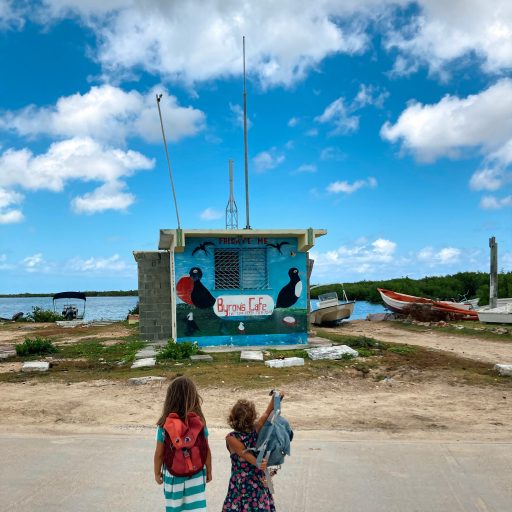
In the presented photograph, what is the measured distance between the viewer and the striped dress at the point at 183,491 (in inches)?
127

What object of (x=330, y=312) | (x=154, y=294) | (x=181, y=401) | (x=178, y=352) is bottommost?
(x=178, y=352)

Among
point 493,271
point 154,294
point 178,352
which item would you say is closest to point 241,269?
point 178,352

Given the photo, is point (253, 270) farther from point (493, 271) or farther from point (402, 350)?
point (493, 271)

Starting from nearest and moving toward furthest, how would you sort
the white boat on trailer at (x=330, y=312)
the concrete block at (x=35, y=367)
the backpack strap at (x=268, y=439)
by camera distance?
the backpack strap at (x=268, y=439) < the concrete block at (x=35, y=367) < the white boat on trailer at (x=330, y=312)

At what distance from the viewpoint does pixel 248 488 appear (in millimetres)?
3373

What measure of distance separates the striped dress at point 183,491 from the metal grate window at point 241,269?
1133 cm

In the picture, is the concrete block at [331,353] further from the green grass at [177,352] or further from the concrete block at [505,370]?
the concrete block at [505,370]

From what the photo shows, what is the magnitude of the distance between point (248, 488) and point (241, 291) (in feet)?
36.8

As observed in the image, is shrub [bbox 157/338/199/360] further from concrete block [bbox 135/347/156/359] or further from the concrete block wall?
the concrete block wall

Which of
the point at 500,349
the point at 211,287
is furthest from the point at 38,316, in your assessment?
the point at 500,349

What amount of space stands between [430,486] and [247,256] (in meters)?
10.6

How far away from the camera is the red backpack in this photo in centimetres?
315

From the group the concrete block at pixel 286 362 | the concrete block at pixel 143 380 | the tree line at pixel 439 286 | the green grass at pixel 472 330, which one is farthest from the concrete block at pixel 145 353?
the tree line at pixel 439 286

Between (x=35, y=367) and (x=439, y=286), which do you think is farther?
(x=439, y=286)
